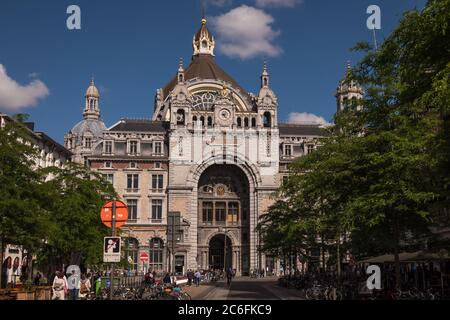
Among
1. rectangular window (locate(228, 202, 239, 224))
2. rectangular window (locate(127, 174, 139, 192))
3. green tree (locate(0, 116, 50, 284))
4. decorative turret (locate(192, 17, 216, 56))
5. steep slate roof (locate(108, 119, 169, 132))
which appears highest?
decorative turret (locate(192, 17, 216, 56))

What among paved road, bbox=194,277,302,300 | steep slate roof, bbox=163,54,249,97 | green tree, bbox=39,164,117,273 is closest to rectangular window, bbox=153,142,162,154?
steep slate roof, bbox=163,54,249,97

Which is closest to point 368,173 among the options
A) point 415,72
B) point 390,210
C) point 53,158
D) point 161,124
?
point 390,210

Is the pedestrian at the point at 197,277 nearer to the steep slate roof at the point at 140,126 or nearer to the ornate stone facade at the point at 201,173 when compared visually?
the ornate stone facade at the point at 201,173

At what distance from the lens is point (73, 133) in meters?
115

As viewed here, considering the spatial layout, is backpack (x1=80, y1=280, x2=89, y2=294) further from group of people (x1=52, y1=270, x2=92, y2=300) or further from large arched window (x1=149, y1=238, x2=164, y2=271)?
large arched window (x1=149, y1=238, x2=164, y2=271)

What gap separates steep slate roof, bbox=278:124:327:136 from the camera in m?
90.8

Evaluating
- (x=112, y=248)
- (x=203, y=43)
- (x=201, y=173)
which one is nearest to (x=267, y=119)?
(x=201, y=173)

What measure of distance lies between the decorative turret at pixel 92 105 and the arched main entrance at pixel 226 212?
46979 mm

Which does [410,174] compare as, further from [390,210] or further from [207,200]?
[207,200]

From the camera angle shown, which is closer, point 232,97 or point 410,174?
point 410,174

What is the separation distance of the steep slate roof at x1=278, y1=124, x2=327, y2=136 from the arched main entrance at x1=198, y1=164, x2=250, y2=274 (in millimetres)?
11356

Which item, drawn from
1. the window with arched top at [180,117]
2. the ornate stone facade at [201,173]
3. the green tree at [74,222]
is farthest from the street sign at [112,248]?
the window with arched top at [180,117]

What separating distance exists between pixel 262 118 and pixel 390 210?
59.1m
